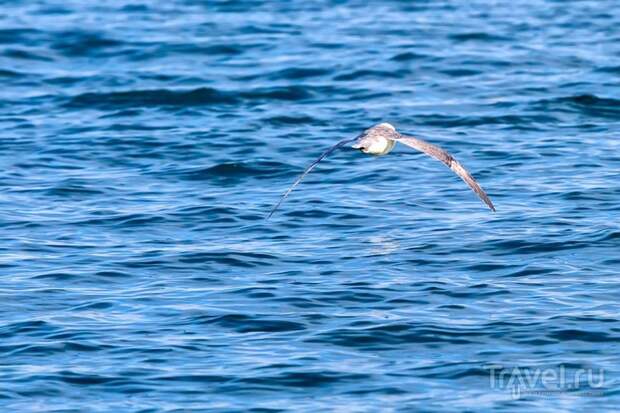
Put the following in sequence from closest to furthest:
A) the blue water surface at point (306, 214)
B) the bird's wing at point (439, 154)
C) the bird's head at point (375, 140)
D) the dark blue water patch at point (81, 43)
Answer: the blue water surface at point (306, 214)
the bird's wing at point (439, 154)
the bird's head at point (375, 140)
the dark blue water patch at point (81, 43)

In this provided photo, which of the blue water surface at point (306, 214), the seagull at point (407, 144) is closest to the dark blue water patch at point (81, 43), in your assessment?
the blue water surface at point (306, 214)

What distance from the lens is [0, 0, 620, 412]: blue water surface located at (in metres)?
10.8

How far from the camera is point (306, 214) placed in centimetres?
1530

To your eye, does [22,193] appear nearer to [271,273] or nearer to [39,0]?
[271,273]

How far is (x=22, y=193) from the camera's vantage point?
1623cm

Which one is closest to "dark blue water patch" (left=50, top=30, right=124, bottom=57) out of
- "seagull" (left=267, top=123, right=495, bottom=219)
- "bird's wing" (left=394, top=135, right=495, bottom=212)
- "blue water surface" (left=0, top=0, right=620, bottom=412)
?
"blue water surface" (left=0, top=0, right=620, bottom=412)

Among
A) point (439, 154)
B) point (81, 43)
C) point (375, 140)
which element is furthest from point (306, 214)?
point (81, 43)

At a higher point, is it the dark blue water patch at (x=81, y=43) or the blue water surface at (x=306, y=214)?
the dark blue water patch at (x=81, y=43)

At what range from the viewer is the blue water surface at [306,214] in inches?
425

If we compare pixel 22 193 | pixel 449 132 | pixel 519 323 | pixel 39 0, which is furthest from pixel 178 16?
pixel 519 323

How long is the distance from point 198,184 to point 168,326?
5.06 m

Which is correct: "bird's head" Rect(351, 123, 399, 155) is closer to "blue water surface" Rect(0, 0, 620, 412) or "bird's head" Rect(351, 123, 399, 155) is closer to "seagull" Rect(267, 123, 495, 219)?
"seagull" Rect(267, 123, 495, 219)

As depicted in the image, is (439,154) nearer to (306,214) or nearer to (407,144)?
(407,144)

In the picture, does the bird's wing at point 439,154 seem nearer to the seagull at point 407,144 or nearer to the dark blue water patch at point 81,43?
the seagull at point 407,144
